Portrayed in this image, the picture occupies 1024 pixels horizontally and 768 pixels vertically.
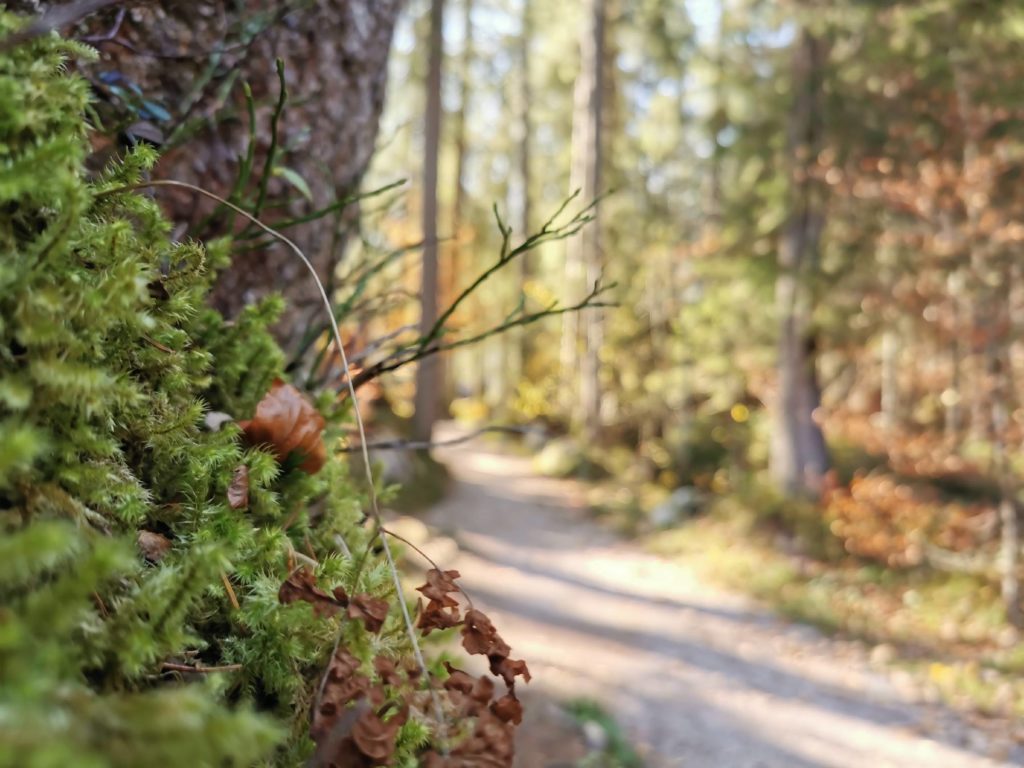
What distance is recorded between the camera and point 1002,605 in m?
6.84

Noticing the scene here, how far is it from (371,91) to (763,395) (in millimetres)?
12380

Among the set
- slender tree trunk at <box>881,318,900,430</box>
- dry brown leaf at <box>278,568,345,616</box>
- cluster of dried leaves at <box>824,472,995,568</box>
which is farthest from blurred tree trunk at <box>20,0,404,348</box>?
slender tree trunk at <box>881,318,900,430</box>

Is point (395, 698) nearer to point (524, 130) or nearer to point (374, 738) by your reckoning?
point (374, 738)

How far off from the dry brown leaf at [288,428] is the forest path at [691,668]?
2.30 m

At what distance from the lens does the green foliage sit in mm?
428

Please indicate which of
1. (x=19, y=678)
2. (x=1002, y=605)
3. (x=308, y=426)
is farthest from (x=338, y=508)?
(x=1002, y=605)

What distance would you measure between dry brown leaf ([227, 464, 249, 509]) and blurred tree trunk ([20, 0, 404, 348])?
53 centimetres

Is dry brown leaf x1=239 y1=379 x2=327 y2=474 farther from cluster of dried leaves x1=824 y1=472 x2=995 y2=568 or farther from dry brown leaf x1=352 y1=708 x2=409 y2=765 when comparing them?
cluster of dried leaves x1=824 y1=472 x2=995 y2=568

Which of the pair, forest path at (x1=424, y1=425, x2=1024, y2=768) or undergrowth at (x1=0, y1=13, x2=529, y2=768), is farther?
forest path at (x1=424, y1=425, x2=1024, y2=768)

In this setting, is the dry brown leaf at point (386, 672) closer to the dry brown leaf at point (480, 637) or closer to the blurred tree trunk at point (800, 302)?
the dry brown leaf at point (480, 637)

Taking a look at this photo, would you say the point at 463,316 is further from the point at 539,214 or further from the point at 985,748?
the point at 985,748

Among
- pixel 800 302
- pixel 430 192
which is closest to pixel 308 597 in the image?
pixel 800 302

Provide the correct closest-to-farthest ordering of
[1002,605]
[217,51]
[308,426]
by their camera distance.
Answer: [308,426], [217,51], [1002,605]

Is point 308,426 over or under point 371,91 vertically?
under
